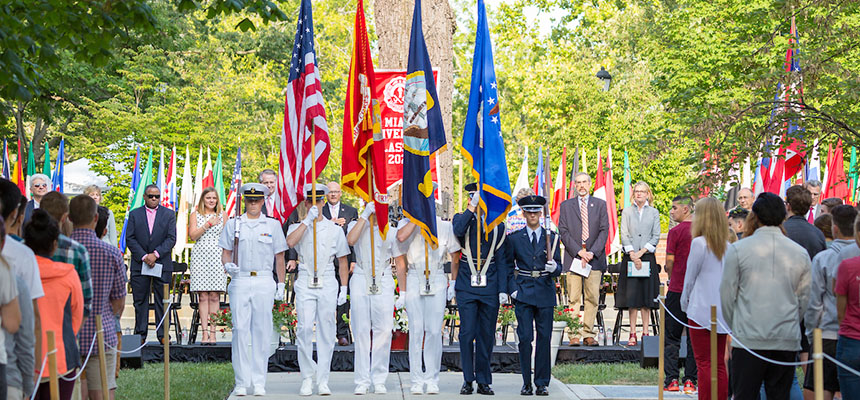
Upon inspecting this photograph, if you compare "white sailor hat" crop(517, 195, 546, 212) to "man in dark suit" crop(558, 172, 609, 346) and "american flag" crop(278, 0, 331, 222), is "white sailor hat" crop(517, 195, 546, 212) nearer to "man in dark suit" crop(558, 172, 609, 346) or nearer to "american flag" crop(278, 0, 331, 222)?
"american flag" crop(278, 0, 331, 222)

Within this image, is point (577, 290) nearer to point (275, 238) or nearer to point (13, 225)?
point (275, 238)

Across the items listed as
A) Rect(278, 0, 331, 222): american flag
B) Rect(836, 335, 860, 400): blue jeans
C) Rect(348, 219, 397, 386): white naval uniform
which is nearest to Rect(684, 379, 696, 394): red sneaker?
Rect(348, 219, 397, 386): white naval uniform

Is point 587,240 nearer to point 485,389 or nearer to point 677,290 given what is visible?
point 677,290

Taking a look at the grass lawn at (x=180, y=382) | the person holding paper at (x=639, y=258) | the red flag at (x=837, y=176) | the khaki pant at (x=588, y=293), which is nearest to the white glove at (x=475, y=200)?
the grass lawn at (x=180, y=382)

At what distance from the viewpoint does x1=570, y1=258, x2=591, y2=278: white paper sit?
623 inches

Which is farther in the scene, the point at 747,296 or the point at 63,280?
the point at 747,296

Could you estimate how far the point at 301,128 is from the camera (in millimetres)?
13484

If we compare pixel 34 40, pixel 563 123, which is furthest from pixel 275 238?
pixel 563 123

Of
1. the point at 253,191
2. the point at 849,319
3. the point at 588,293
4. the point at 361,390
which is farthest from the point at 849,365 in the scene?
the point at 588,293

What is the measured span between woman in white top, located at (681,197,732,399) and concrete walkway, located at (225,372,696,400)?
6.49ft

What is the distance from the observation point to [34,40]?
1066cm

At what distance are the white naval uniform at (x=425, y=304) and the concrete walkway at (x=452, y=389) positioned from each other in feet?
1.15

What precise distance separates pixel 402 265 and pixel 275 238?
4.59ft

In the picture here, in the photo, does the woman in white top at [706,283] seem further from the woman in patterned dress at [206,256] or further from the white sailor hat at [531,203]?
the woman in patterned dress at [206,256]
